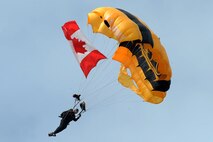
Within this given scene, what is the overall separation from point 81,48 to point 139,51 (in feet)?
11.8

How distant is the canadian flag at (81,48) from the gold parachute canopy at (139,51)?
1304mm

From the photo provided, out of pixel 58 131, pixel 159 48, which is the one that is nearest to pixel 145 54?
pixel 159 48

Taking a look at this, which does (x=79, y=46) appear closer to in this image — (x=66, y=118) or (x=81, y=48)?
(x=81, y=48)

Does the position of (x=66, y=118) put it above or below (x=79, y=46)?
below

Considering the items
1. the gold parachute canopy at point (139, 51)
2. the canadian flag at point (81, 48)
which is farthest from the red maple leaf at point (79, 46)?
the gold parachute canopy at point (139, 51)

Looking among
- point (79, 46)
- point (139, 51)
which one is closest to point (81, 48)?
point (79, 46)

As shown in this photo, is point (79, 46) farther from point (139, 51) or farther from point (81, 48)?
point (139, 51)

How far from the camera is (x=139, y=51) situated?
2562 inches

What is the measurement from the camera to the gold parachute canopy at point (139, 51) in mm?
64688

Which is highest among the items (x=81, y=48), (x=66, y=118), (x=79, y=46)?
(x=79, y=46)

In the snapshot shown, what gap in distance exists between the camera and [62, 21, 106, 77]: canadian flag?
217ft

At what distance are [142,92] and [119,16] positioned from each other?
428cm

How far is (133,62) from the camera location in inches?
2594

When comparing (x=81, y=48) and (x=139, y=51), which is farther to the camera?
(x=81, y=48)
